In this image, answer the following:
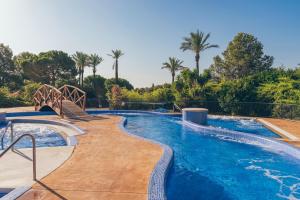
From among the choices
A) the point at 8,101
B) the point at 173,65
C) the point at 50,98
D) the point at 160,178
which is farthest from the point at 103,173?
the point at 173,65

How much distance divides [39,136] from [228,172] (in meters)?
10.3

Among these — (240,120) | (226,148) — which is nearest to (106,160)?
(226,148)

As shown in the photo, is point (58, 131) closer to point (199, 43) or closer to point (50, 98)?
point (50, 98)

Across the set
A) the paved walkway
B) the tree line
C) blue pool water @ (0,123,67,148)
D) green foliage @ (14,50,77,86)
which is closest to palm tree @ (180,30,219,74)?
the tree line

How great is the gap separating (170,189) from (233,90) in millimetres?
17891

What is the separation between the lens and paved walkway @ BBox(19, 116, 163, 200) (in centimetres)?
522

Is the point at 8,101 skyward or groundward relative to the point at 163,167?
skyward

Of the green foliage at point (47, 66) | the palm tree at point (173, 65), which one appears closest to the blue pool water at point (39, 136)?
the green foliage at point (47, 66)

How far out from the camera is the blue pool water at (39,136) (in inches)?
457

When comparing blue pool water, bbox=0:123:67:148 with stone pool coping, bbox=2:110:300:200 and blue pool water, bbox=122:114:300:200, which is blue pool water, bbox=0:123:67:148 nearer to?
stone pool coping, bbox=2:110:300:200

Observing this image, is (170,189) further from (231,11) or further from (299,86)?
(299,86)

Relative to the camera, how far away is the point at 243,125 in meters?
17.8

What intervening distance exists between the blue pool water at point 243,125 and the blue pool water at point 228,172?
3.06 metres

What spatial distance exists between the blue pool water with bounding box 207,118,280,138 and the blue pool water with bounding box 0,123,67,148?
11.1 metres
